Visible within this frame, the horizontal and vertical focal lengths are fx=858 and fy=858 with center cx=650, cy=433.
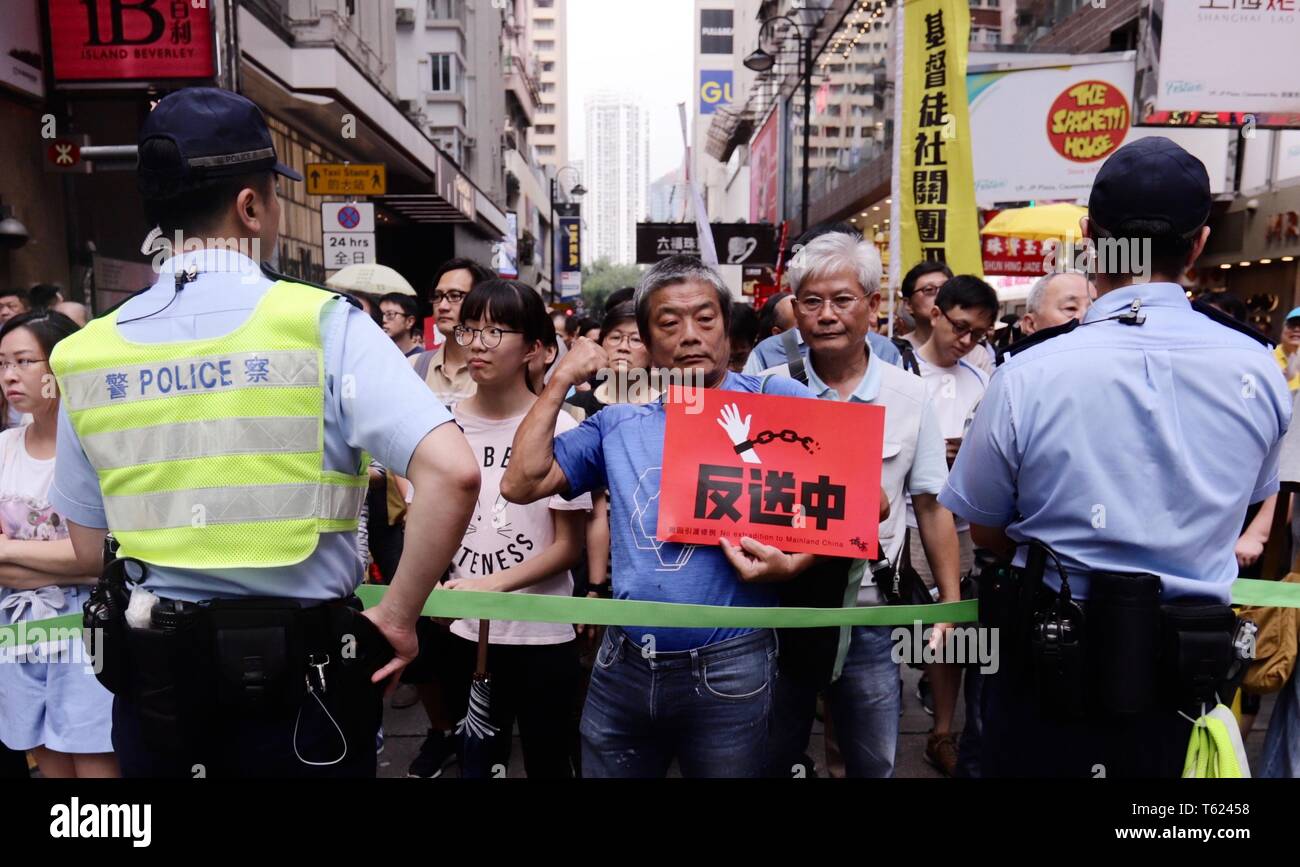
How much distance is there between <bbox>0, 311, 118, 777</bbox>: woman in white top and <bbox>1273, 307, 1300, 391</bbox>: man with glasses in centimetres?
686

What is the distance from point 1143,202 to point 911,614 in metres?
1.39

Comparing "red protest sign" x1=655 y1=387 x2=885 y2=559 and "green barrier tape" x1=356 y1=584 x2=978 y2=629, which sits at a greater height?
"red protest sign" x1=655 y1=387 x2=885 y2=559

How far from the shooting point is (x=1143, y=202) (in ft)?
6.69

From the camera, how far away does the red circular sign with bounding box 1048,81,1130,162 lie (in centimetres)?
1320

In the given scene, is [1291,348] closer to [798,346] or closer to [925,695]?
[925,695]

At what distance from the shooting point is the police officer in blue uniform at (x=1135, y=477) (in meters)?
2.00
